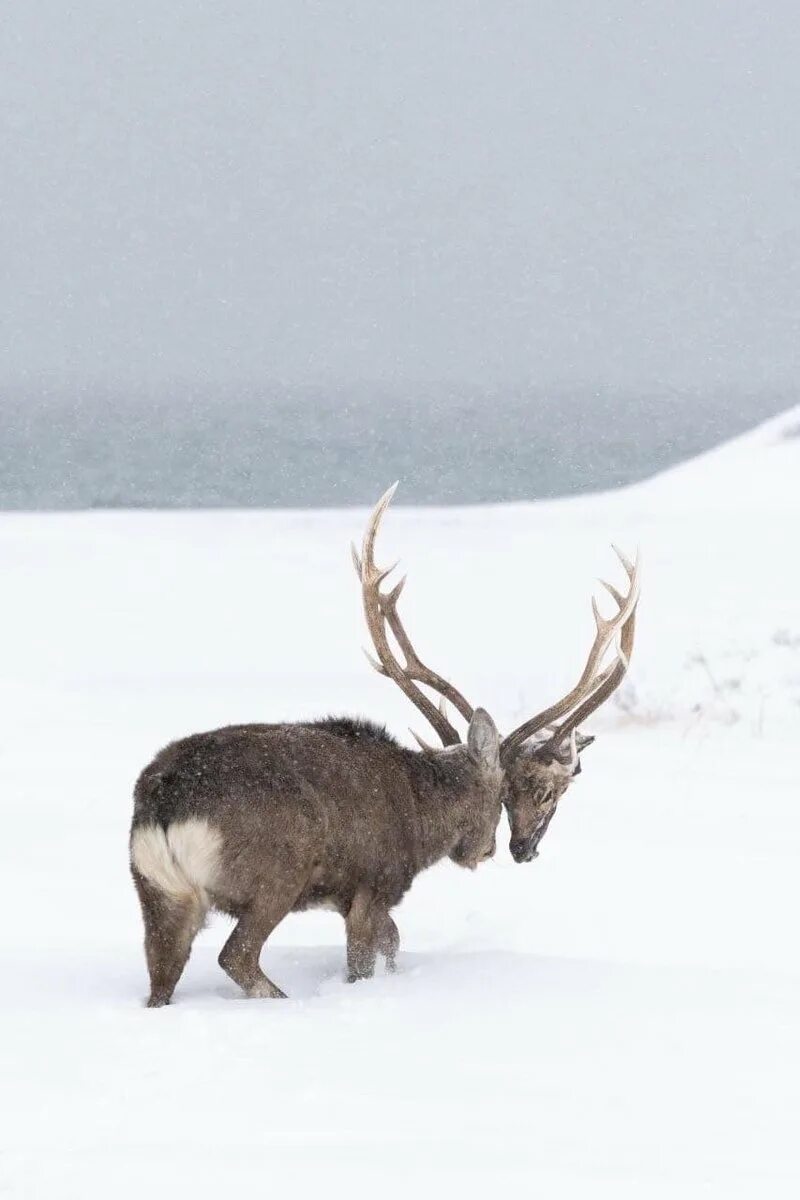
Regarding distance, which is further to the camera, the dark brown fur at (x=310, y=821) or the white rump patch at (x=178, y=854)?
the dark brown fur at (x=310, y=821)

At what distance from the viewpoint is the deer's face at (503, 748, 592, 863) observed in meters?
6.61

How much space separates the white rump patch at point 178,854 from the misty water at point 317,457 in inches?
1187

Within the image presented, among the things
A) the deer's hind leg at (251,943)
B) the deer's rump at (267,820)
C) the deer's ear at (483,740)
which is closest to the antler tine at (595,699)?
the deer's ear at (483,740)

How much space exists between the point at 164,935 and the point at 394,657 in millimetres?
1641

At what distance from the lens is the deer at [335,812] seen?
5496 millimetres

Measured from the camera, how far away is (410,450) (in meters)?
69.9

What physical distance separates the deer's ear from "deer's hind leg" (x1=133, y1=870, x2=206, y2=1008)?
1.34 metres

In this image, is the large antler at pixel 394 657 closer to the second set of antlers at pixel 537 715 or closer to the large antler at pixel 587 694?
the second set of antlers at pixel 537 715

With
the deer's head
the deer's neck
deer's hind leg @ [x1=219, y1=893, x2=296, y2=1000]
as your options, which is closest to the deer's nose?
the deer's head

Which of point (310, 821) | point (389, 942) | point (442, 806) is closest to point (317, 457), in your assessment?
point (442, 806)

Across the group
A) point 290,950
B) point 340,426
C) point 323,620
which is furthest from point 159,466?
point 290,950

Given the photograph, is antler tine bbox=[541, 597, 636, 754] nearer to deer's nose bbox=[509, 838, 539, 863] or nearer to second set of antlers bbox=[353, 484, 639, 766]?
second set of antlers bbox=[353, 484, 639, 766]

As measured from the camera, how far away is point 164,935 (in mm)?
5543

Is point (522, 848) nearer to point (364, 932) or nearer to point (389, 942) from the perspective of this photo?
point (389, 942)
